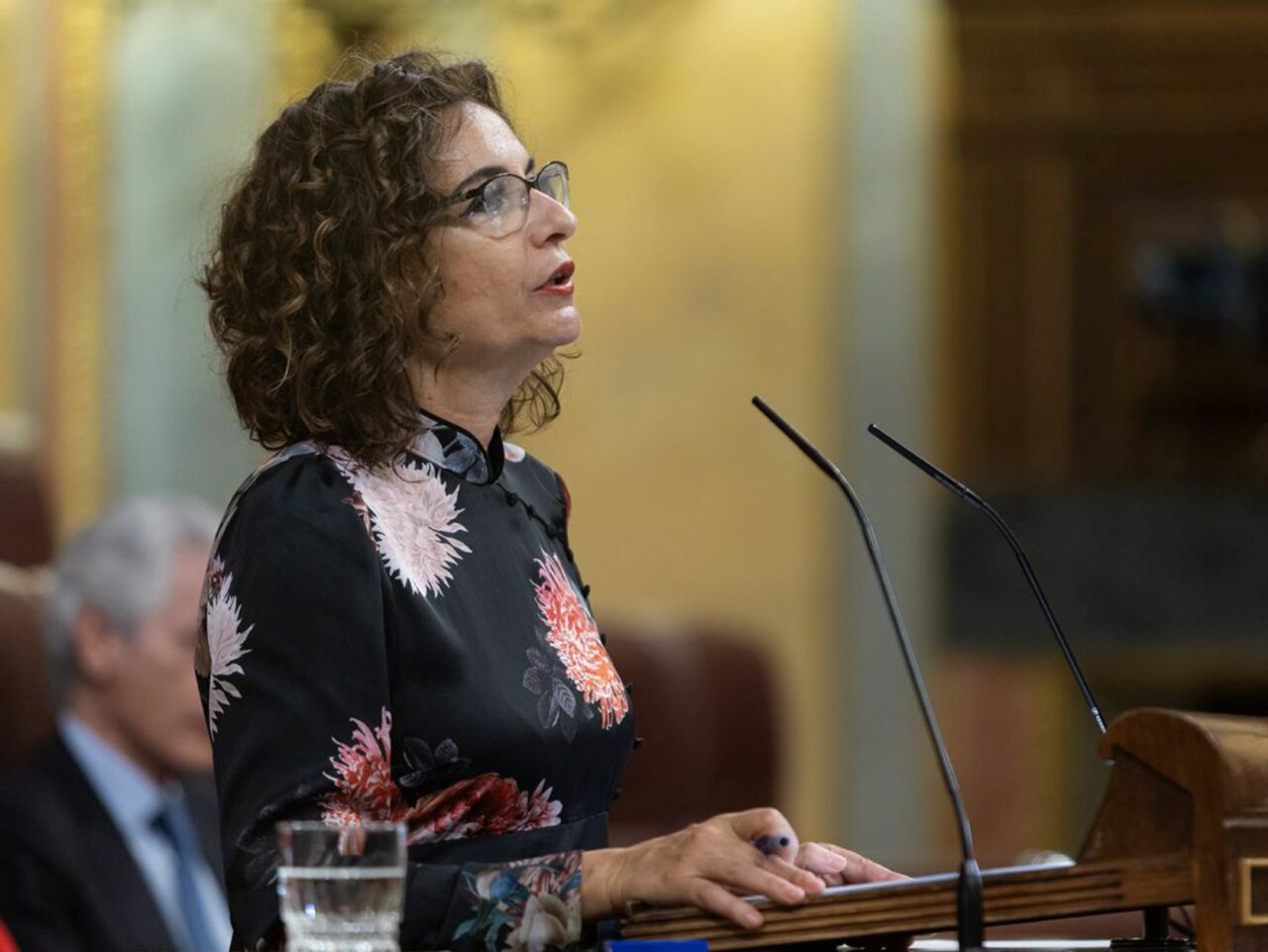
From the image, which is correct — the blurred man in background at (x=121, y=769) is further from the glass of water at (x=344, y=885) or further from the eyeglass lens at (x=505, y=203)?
the glass of water at (x=344, y=885)

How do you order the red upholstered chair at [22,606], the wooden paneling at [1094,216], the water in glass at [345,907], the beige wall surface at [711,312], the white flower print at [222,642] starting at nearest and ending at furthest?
the water in glass at [345,907] < the white flower print at [222,642] < the red upholstered chair at [22,606] < the beige wall surface at [711,312] < the wooden paneling at [1094,216]

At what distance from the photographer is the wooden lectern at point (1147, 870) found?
4.72 feet

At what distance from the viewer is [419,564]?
171 centimetres

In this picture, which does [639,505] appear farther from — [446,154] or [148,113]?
[446,154]

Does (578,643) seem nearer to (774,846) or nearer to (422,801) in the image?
(422,801)

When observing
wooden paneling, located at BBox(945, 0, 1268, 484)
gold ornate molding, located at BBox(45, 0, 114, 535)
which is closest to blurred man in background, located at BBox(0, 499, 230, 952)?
gold ornate molding, located at BBox(45, 0, 114, 535)

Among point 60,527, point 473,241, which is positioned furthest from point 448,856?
point 60,527

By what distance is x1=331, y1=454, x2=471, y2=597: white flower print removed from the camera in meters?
1.69

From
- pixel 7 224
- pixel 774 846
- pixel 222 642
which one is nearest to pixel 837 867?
pixel 774 846

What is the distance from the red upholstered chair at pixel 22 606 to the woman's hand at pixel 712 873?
5.88 ft

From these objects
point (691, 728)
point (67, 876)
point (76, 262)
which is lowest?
point (691, 728)

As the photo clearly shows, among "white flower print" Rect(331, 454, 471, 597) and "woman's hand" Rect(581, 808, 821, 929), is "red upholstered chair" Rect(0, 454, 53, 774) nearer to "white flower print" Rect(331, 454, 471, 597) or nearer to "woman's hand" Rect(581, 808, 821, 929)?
"white flower print" Rect(331, 454, 471, 597)

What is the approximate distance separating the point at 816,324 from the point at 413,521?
162 inches

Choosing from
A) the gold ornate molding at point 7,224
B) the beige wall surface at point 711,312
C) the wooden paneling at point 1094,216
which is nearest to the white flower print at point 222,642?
the gold ornate molding at point 7,224
